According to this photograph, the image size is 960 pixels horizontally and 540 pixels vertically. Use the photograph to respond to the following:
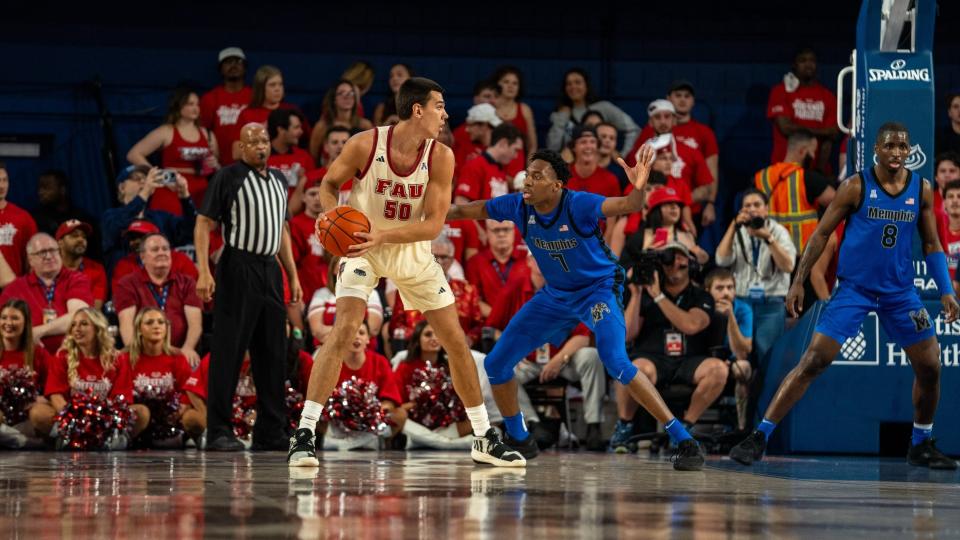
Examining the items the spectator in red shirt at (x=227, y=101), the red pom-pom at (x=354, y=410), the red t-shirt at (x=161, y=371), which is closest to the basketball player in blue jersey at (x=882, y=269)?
the red pom-pom at (x=354, y=410)

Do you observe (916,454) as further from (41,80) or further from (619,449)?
(41,80)

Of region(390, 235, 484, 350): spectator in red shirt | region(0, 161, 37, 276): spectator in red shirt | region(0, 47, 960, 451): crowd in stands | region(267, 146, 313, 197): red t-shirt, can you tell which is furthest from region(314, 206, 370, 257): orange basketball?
region(0, 161, 37, 276): spectator in red shirt

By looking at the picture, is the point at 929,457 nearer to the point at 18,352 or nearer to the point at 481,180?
the point at 481,180

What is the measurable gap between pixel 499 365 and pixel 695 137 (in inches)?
238

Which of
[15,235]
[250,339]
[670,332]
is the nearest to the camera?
[250,339]

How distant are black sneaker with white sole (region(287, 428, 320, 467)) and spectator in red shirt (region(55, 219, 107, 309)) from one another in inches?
187

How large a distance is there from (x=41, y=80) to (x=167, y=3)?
5.74 ft

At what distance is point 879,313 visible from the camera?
9039mm

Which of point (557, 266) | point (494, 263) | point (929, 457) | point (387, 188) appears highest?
point (387, 188)

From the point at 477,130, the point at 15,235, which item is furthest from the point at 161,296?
the point at 477,130

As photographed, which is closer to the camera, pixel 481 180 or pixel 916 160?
pixel 916 160

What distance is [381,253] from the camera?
795 centimetres

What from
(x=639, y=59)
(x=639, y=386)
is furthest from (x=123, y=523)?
(x=639, y=59)

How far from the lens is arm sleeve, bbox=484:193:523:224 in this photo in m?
8.72
